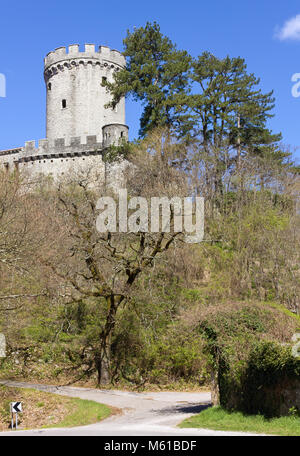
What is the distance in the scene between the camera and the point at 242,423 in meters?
12.4

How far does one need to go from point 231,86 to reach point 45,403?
83.0ft

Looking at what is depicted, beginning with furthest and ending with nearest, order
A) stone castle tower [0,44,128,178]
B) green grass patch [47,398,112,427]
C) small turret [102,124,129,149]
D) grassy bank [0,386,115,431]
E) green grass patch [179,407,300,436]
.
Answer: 1. stone castle tower [0,44,128,178]
2. small turret [102,124,129,149]
3. grassy bank [0,386,115,431]
4. green grass patch [47,398,112,427]
5. green grass patch [179,407,300,436]

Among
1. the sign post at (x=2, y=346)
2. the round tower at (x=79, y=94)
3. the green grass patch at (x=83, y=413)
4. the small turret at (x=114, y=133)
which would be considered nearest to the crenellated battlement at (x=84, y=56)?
the round tower at (x=79, y=94)

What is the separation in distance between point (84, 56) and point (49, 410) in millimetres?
40014

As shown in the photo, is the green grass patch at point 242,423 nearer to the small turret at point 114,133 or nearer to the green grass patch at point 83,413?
the green grass patch at point 83,413

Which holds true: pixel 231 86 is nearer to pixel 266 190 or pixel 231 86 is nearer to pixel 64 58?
pixel 266 190

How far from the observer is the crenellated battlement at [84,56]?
4928 centimetres

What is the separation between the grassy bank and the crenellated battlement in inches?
1505

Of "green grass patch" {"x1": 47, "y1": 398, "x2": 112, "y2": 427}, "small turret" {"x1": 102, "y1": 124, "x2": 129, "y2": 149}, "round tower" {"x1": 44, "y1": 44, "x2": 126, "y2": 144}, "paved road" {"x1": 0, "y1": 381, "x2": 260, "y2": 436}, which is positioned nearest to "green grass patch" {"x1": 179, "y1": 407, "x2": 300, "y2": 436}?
"paved road" {"x1": 0, "y1": 381, "x2": 260, "y2": 436}

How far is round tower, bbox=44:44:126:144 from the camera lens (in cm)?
4869

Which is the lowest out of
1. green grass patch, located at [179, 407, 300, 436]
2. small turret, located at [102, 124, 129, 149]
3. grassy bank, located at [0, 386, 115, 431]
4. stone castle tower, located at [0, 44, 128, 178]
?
grassy bank, located at [0, 386, 115, 431]

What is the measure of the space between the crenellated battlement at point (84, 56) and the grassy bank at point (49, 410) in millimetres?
38233

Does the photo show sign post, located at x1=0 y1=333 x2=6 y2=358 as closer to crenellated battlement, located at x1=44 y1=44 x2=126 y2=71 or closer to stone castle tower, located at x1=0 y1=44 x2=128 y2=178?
stone castle tower, located at x1=0 y1=44 x2=128 y2=178
